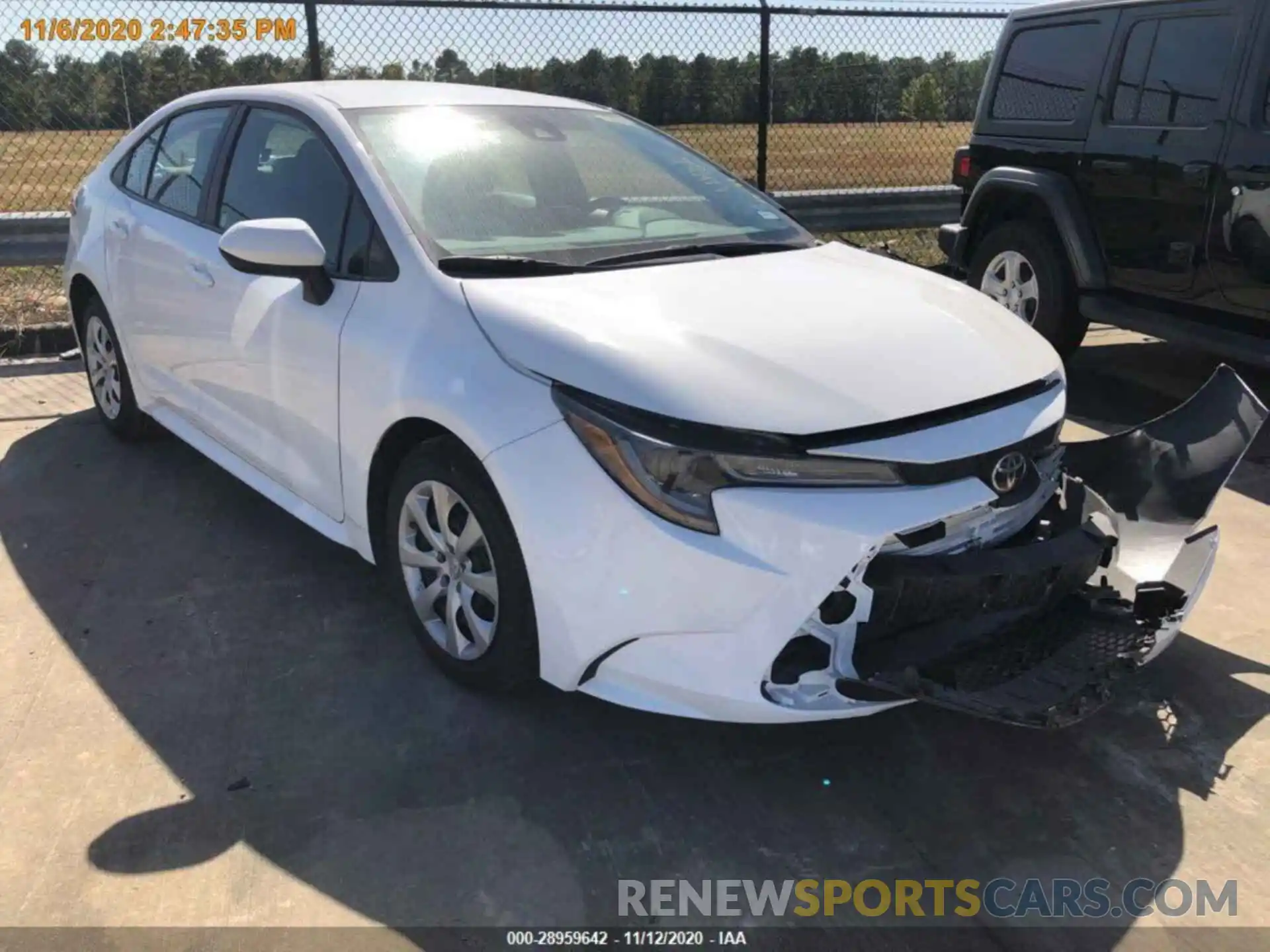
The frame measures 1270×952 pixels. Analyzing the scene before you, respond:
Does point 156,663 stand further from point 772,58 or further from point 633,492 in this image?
point 772,58

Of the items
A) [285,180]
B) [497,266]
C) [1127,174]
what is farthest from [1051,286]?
[285,180]

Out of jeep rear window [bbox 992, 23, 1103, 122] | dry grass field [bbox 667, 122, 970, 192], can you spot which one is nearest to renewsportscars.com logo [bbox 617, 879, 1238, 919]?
jeep rear window [bbox 992, 23, 1103, 122]

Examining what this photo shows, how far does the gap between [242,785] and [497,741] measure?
0.64 metres

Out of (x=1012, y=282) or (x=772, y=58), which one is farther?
(x=772, y=58)

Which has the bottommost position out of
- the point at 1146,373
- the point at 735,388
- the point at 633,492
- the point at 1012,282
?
the point at 1146,373

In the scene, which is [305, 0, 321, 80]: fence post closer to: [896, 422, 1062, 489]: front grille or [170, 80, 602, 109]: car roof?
[170, 80, 602, 109]: car roof

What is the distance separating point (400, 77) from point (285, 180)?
4.37 m

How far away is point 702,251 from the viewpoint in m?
3.37

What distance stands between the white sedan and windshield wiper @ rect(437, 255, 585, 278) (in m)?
0.01

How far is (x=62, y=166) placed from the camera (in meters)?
9.13

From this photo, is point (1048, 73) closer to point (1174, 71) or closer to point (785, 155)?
point (1174, 71)

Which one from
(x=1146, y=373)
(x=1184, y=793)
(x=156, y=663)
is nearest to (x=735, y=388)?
(x=1184, y=793)

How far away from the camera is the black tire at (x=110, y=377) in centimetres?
480

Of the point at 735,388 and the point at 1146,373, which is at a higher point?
the point at 735,388
